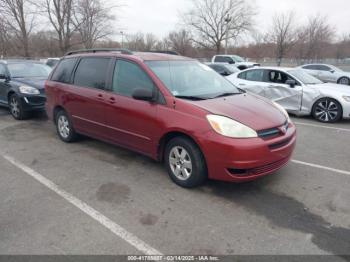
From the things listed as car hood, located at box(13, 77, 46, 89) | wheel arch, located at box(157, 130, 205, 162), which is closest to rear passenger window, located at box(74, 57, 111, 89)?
wheel arch, located at box(157, 130, 205, 162)

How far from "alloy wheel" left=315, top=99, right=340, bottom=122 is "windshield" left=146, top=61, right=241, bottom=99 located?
14.1 feet

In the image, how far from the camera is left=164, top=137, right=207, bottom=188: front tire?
12.0ft

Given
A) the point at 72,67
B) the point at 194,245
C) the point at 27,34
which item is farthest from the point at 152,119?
the point at 27,34

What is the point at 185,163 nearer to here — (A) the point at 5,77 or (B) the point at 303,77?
(B) the point at 303,77

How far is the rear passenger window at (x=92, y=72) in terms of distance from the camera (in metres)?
4.85

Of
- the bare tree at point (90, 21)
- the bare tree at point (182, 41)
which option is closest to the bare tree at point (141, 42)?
the bare tree at point (182, 41)

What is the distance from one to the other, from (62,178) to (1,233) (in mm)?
1333

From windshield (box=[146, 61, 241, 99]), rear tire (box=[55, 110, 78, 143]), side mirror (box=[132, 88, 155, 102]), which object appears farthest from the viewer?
rear tire (box=[55, 110, 78, 143])

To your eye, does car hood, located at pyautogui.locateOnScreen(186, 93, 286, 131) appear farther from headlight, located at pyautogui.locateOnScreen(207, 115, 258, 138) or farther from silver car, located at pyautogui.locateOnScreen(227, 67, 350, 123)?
silver car, located at pyautogui.locateOnScreen(227, 67, 350, 123)

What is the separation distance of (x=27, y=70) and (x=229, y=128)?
7.53m

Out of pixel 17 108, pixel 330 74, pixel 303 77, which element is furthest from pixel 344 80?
pixel 17 108

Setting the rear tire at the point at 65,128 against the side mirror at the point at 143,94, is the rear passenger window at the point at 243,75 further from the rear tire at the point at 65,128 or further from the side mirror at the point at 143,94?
the side mirror at the point at 143,94

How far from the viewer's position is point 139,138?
4.30 meters

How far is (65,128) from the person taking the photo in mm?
5898
